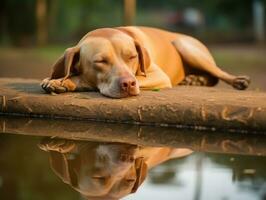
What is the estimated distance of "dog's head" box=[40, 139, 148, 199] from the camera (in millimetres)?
2960

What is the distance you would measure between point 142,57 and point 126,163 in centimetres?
177

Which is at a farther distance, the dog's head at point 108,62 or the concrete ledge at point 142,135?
the dog's head at point 108,62

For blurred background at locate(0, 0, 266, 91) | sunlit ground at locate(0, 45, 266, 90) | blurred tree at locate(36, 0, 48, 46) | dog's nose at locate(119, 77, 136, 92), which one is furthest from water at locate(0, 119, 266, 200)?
blurred tree at locate(36, 0, 48, 46)

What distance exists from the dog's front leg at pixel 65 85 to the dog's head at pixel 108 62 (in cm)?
4

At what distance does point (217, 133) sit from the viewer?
4.25 m

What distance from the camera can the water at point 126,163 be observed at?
294cm

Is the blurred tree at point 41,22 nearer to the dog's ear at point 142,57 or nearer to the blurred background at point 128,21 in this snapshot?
the blurred background at point 128,21

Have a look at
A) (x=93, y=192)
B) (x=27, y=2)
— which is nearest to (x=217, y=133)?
(x=93, y=192)

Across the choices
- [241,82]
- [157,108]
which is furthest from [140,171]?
[241,82]

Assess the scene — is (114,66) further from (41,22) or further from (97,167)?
(41,22)

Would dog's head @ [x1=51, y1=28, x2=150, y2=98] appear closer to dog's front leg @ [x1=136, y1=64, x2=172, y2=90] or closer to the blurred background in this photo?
dog's front leg @ [x1=136, y1=64, x2=172, y2=90]

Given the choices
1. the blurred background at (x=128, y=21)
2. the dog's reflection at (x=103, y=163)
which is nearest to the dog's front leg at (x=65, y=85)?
the dog's reflection at (x=103, y=163)

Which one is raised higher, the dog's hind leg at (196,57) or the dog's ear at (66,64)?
the dog's ear at (66,64)

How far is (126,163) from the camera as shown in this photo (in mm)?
3430
